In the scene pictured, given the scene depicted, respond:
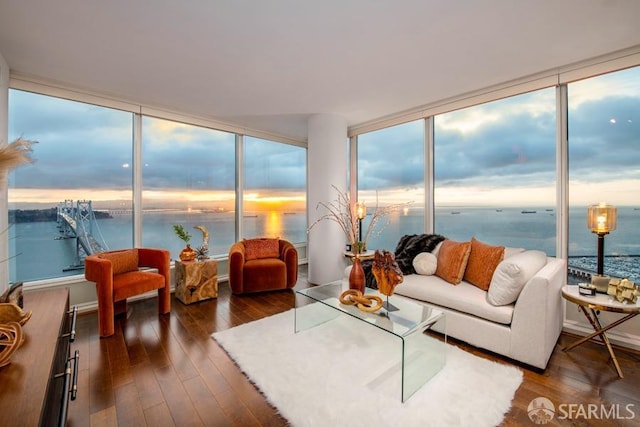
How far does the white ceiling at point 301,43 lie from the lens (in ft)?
6.52

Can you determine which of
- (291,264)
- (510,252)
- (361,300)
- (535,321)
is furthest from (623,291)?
(291,264)

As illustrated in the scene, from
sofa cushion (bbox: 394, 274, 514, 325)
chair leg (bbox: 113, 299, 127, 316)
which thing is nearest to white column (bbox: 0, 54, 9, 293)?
chair leg (bbox: 113, 299, 127, 316)

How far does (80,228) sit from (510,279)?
4.80 meters

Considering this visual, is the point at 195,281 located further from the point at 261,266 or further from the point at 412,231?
the point at 412,231

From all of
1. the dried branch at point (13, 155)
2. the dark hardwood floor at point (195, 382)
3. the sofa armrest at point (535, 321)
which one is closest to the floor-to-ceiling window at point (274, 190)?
the dark hardwood floor at point (195, 382)

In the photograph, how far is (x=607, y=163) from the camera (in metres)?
2.75

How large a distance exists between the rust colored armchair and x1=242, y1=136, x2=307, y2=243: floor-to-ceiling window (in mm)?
836

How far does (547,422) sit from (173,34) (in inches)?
149

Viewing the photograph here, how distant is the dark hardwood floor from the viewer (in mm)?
1661

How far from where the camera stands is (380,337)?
258cm

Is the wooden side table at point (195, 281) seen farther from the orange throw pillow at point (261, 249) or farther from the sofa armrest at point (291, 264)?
the sofa armrest at point (291, 264)

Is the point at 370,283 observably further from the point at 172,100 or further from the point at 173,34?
the point at 172,100

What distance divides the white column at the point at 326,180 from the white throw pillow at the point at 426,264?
4.82ft

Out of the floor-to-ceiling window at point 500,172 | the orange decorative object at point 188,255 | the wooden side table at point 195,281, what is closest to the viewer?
the floor-to-ceiling window at point 500,172
